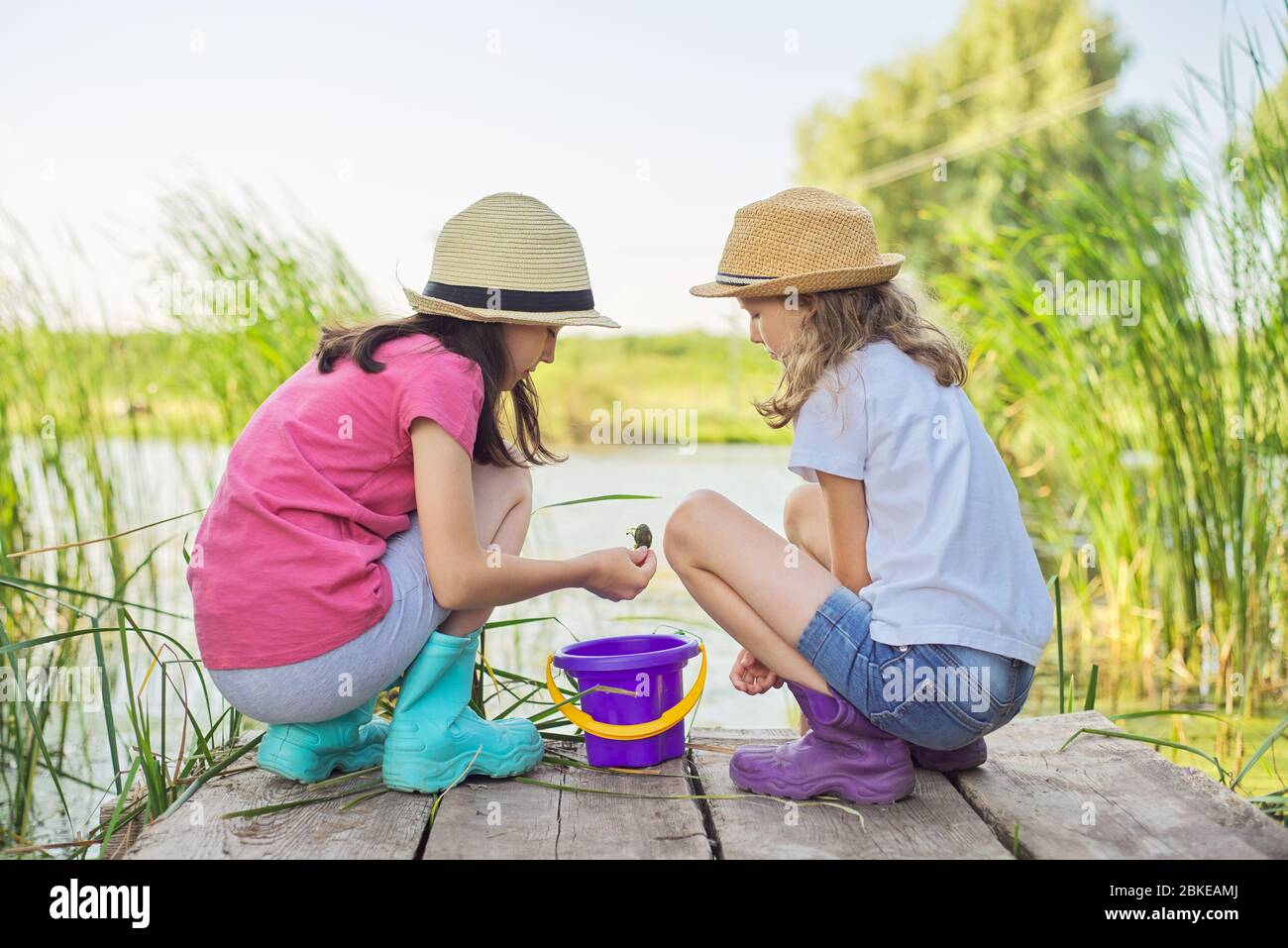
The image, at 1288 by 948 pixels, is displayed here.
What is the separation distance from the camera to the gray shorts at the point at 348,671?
6.04 ft

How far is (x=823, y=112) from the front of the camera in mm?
21438

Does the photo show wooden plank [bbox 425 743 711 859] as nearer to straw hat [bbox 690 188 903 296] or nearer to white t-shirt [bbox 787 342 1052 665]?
white t-shirt [bbox 787 342 1052 665]

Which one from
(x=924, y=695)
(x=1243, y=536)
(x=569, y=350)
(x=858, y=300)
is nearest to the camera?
(x=924, y=695)

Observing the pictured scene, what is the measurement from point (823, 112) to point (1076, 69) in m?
5.20

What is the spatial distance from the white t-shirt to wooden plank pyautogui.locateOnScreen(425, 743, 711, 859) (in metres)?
0.43

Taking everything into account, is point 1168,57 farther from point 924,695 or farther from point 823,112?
point 823,112

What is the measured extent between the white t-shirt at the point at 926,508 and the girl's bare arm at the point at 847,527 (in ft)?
0.06

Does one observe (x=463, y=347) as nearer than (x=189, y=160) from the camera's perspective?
Yes

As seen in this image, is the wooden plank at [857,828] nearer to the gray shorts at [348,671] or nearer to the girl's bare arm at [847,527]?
the girl's bare arm at [847,527]

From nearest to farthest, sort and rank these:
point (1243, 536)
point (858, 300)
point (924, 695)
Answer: point (924, 695) < point (858, 300) < point (1243, 536)

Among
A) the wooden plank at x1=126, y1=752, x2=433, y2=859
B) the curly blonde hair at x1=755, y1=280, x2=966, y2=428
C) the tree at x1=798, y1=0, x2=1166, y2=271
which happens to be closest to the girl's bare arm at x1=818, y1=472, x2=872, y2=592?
the curly blonde hair at x1=755, y1=280, x2=966, y2=428

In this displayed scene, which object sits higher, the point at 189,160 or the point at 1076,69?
the point at 1076,69

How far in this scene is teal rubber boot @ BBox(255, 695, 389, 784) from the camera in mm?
1926
